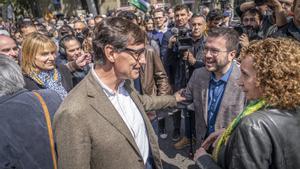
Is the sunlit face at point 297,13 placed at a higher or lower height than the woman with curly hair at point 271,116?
higher

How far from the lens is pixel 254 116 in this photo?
1.35 m

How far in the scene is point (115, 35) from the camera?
5.19 ft

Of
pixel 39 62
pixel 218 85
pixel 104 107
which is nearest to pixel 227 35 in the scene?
pixel 218 85

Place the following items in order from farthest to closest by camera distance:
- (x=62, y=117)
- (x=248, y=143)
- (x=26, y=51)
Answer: (x=26, y=51), (x=62, y=117), (x=248, y=143)

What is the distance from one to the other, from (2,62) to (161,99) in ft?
3.81

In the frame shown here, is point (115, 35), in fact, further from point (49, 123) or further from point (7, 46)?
point (7, 46)

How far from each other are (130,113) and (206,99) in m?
0.90

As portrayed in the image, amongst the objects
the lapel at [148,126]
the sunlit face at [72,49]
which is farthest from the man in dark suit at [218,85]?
the sunlit face at [72,49]

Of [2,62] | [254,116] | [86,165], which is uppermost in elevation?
[2,62]

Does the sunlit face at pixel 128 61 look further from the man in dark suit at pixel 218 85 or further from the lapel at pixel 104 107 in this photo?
the man in dark suit at pixel 218 85

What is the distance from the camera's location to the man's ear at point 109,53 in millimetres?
1593

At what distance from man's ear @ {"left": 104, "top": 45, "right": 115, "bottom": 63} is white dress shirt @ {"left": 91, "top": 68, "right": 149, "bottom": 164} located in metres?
0.15

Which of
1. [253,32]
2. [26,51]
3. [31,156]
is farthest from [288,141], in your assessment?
[253,32]

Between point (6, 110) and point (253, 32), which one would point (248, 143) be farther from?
point (253, 32)
